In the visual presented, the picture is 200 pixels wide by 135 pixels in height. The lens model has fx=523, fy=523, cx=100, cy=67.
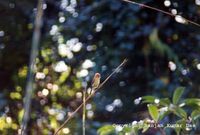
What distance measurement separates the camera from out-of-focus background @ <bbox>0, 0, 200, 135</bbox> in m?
2.01

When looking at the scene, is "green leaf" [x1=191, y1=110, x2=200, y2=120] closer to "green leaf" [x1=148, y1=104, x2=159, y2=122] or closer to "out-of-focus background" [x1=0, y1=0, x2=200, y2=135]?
"green leaf" [x1=148, y1=104, x2=159, y2=122]

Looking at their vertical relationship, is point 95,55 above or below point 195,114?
below

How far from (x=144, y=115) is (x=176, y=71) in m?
0.23

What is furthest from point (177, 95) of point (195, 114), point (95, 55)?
point (95, 55)

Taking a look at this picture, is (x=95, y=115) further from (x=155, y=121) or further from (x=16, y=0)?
(x=155, y=121)

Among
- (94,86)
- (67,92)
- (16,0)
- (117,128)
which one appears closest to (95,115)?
(67,92)

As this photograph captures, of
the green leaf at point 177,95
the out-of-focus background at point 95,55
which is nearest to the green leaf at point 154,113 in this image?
the green leaf at point 177,95

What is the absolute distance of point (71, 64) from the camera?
208 cm

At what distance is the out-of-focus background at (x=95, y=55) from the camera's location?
2.01m

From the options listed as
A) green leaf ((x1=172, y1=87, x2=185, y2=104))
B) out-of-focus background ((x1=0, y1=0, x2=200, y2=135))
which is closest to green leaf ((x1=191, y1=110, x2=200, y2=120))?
green leaf ((x1=172, y1=87, x2=185, y2=104))

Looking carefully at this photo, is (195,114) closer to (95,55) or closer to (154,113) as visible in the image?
(154,113)

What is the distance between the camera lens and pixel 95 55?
207 cm

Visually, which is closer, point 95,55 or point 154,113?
point 154,113

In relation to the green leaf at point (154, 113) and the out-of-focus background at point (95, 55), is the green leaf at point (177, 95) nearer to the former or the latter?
the green leaf at point (154, 113)
